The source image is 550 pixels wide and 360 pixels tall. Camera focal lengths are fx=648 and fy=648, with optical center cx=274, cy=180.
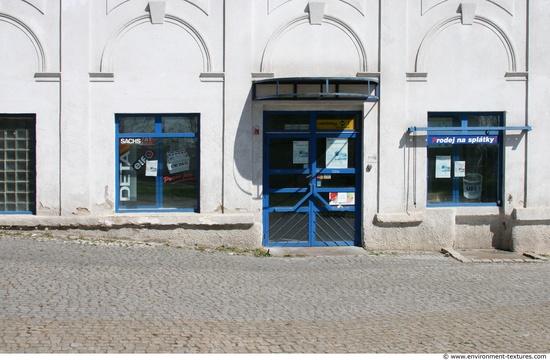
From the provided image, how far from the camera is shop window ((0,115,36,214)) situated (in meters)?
12.0

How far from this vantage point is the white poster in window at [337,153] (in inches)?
Answer: 482

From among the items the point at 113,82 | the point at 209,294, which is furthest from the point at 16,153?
the point at 209,294

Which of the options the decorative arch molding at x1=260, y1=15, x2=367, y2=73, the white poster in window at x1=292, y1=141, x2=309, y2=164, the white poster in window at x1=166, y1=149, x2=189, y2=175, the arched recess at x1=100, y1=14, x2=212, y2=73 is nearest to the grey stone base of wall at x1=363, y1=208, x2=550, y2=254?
the white poster in window at x1=292, y1=141, x2=309, y2=164

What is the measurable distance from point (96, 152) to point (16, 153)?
153cm

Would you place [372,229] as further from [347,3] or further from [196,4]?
[196,4]

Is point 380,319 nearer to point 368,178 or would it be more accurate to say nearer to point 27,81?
point 368,178

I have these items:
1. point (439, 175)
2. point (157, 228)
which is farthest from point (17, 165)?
point (439, 175)

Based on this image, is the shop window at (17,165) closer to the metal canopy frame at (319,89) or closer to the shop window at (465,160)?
the metal canopy frame at (319,89)

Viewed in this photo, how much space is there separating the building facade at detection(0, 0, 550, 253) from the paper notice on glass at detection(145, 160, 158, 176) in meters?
0.03

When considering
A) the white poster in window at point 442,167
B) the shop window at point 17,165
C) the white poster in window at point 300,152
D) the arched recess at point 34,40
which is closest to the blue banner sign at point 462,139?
the white poster in window at point 442,167

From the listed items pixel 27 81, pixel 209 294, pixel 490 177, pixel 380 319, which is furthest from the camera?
pixel 490 177

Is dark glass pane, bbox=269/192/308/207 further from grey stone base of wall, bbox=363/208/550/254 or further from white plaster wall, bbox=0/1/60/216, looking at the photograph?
white plaster wall, bbox=0/1/60/216

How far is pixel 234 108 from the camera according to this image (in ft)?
38.7

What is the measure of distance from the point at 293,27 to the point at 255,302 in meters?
5.73
